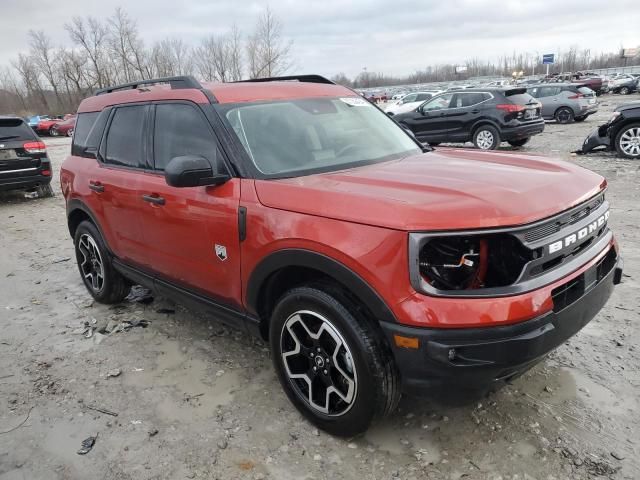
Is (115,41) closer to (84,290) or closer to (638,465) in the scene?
(84,290)

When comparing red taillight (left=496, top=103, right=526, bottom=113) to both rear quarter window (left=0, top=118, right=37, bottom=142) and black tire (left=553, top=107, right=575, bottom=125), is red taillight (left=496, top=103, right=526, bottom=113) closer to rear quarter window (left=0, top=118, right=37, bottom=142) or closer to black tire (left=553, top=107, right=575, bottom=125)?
black tire (left=553, top=107, right=575, bottom=125)

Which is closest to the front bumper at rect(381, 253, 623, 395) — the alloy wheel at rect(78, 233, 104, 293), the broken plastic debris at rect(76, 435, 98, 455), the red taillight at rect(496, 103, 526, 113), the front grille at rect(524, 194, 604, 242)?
the front grille at rect(524, 194, 604, 242)

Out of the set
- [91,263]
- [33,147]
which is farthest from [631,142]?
[33,147]

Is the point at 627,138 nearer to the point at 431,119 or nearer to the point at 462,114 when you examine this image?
the point at 462,114

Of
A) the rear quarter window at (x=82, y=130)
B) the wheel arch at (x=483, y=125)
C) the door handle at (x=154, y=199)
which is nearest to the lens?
the door handle at (x=154, y=199)

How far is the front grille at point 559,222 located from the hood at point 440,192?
0.04 m

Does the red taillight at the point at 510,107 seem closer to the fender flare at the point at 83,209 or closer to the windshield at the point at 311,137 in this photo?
the windshield at the point at 311,137

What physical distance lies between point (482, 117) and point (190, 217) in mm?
11362

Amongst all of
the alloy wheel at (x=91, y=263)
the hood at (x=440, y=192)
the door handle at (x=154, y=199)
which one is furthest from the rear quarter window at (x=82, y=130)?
the hood at (x=440, y=192)

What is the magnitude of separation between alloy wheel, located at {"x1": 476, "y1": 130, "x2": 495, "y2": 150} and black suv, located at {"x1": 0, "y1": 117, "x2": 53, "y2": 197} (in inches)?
404

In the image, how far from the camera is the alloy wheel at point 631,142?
10.7m

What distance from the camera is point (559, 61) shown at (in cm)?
12662

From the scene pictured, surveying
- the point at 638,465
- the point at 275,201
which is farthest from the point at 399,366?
the point at 638,465

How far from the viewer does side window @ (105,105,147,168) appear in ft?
12.5
